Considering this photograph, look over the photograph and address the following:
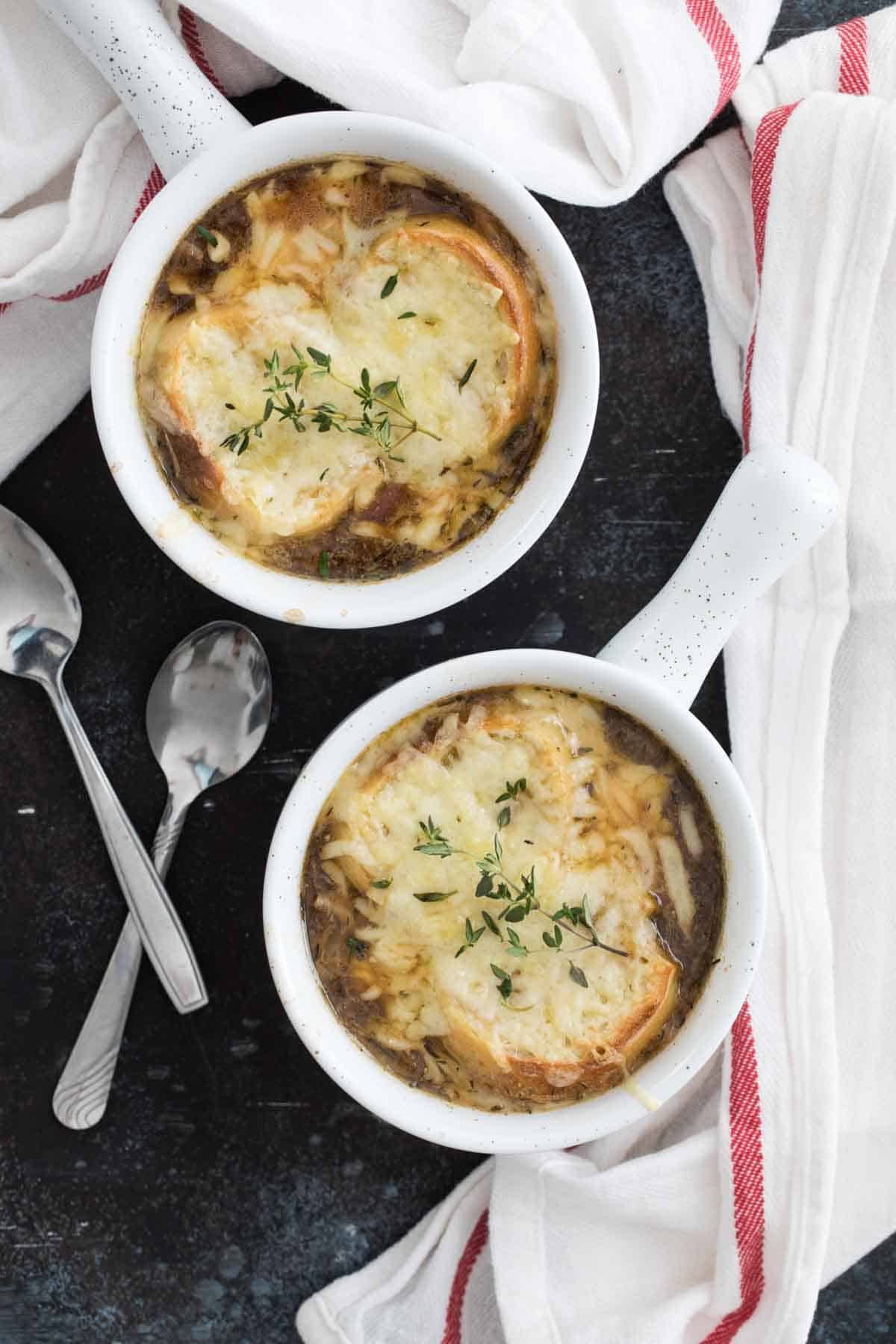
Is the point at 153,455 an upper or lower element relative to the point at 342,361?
lower

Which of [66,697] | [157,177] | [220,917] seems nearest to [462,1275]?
[220,917]

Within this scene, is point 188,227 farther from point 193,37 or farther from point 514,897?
point 514,897

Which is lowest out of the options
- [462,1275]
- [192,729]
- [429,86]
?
[462,1275]

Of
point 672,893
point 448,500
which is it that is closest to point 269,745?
point 448,500

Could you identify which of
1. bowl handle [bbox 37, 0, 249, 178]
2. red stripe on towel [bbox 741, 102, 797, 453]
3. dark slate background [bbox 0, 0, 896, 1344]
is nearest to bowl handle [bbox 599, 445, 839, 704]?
red stripe on towel [bbox 741, 102, 797, 453]

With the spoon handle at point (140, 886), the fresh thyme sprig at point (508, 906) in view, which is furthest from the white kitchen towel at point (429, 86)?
the fresh thyme sprig at point (508, 906)

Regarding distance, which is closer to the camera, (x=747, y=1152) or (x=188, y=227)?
(x=188, y=227)

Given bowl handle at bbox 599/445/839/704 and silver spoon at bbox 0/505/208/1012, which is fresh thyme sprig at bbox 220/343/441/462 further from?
silver spoon at bbox 0/505/208/1012
